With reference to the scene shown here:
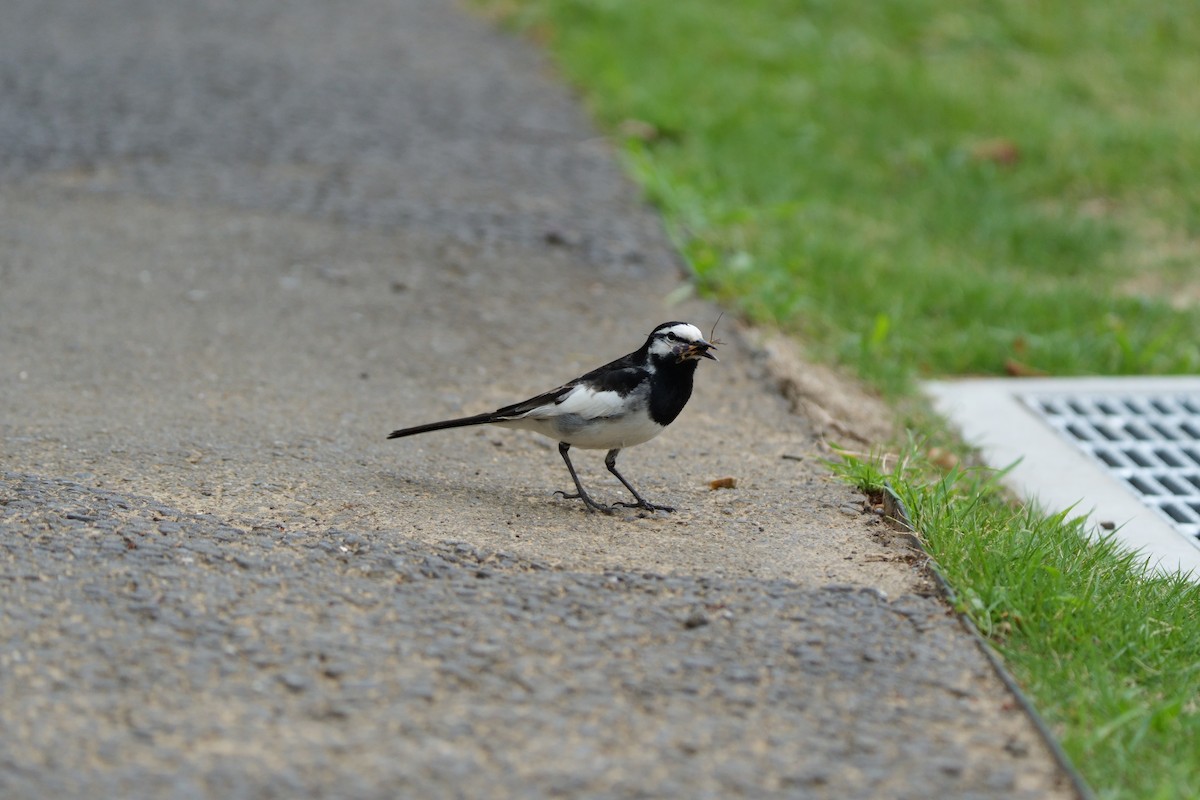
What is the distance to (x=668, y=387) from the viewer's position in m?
4.20

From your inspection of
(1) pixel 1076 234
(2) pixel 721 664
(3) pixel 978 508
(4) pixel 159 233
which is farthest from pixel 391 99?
(2) pixel 721 664

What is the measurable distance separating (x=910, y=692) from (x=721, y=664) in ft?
1.47

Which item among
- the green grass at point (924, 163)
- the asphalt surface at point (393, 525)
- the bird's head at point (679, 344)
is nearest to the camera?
the asphalt surface at point (393, 525)

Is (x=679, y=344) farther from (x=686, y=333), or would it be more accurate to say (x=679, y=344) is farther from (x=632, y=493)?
(x=632, y=493)

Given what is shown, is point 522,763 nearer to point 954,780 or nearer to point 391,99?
point 954,780

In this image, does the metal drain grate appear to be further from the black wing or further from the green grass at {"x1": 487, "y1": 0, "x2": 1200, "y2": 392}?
the black wing

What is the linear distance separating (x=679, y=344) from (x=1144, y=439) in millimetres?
2289

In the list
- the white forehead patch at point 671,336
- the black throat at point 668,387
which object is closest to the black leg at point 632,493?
the black throat at point 668,387

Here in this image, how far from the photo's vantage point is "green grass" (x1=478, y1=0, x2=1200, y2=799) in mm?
3465

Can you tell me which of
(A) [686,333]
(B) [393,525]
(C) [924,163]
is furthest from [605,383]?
(C) [924,163]

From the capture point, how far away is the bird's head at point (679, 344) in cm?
416

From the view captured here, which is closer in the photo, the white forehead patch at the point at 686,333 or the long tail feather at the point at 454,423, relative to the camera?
the white forehead patch at the point at 686,333

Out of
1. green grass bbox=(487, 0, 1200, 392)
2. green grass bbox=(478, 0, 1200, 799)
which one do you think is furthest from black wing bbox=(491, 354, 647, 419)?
green grass bbox=(487, 0, 1200, 392)

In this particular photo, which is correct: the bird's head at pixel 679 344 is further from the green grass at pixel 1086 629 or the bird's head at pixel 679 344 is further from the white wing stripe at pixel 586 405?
the green grass at pixel 1086 629
